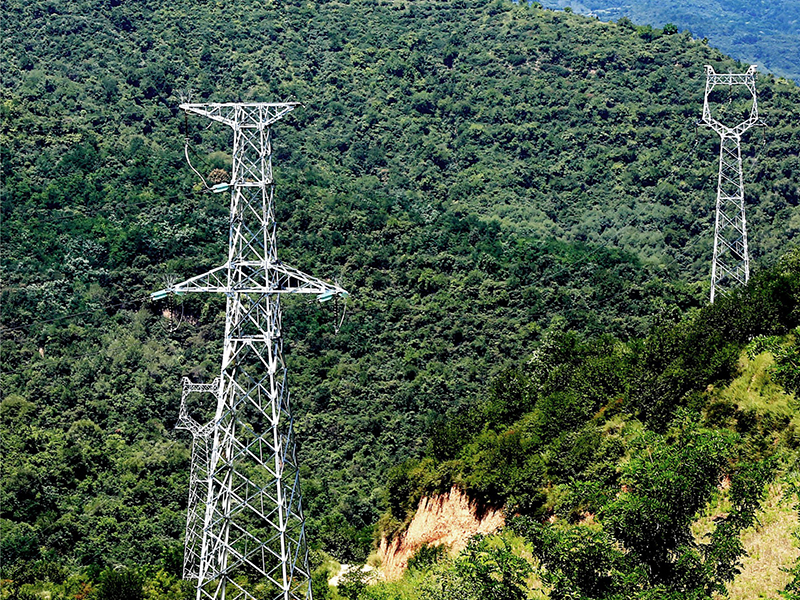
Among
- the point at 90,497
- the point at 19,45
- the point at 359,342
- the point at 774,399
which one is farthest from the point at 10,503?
the point at 19,45

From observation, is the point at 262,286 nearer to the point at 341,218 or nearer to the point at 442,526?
the point at 442,526

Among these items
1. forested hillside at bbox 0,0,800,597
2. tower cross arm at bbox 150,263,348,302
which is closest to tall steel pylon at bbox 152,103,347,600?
tower cross arm at bbox 150,263,348,302

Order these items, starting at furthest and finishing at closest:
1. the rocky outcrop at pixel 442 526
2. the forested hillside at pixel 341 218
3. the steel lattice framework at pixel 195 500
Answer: the forested hillside at pixel 341 218 < the steel lattice framework at pixel 195 500 < the rocky outcrop at pixel 442 526

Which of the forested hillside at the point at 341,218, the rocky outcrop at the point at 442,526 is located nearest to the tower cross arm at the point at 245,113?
the rocky outcrop at the point at 442,526

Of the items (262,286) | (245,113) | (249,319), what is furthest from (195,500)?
(245,113)

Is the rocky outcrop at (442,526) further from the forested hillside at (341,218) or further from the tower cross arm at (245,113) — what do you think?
the tower cross arm at (245,113)
